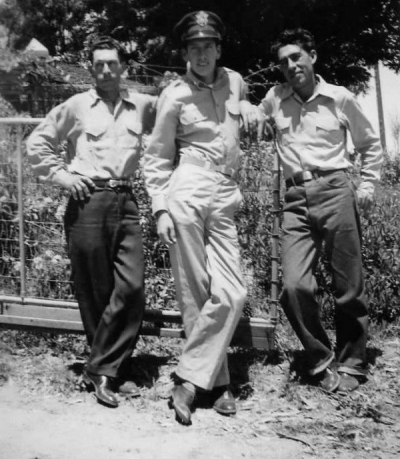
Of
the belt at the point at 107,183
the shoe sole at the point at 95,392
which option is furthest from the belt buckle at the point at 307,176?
the shoe sole at the point at 95,392

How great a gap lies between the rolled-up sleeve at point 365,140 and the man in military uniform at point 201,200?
61 cm

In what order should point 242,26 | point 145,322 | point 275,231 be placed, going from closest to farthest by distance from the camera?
point 275,231
point 145,322
point 242,26

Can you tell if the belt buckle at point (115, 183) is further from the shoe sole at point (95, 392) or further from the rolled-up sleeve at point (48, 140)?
the shoe sole at point (95, 392)

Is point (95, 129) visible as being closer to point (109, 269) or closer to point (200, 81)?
point (200, 81)

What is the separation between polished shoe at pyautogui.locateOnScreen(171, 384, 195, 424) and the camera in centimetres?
370

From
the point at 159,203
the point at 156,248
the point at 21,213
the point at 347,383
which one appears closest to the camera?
the point at 159,203

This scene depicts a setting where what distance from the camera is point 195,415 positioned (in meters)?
3.81

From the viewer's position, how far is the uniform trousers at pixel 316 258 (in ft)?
13.1

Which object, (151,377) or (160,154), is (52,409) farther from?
(160,154)

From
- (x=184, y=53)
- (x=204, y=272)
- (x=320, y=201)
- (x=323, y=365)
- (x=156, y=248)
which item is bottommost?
(x=323, y=365)

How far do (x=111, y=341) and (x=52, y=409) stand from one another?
0.53m

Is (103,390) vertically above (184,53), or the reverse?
(184,53)

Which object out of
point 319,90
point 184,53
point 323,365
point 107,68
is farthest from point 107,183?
point 323,365

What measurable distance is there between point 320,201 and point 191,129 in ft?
2.92
